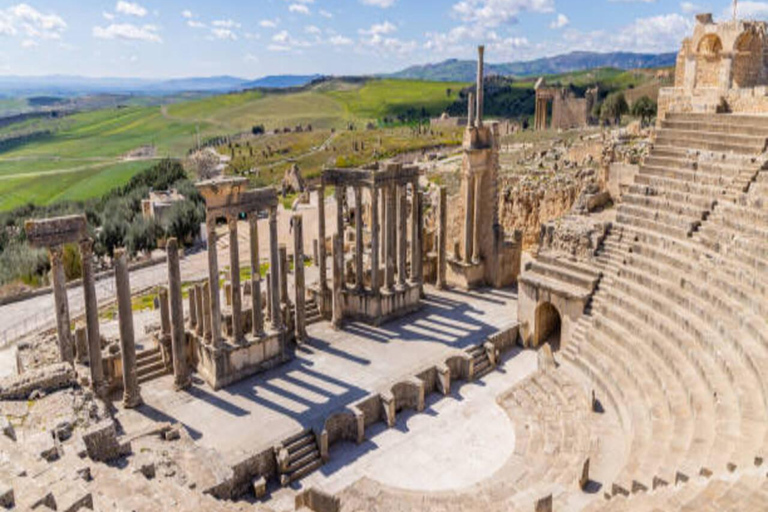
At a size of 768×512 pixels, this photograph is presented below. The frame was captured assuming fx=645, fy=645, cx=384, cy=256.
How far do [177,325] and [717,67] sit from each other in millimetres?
30731

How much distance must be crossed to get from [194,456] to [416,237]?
14.1 metres

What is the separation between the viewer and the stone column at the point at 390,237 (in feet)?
87.5

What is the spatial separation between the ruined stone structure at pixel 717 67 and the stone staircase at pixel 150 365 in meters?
25.6

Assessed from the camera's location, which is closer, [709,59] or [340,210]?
[340,210]

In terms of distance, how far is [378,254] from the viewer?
88.8 ft

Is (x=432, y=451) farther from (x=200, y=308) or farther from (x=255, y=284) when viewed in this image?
(x=200, y=308)

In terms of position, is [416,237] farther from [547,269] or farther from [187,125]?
[187,125]

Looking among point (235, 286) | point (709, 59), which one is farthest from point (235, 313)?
point (709, 59)

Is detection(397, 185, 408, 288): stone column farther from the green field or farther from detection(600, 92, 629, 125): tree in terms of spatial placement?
the green field

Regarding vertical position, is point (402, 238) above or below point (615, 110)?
below

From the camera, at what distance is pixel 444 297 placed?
97.8ft

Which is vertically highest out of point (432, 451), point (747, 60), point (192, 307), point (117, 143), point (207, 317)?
point (747, 60)

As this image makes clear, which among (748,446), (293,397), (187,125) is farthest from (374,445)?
(187,125)

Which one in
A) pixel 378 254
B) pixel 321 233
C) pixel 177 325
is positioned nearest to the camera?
pixel 177 325
